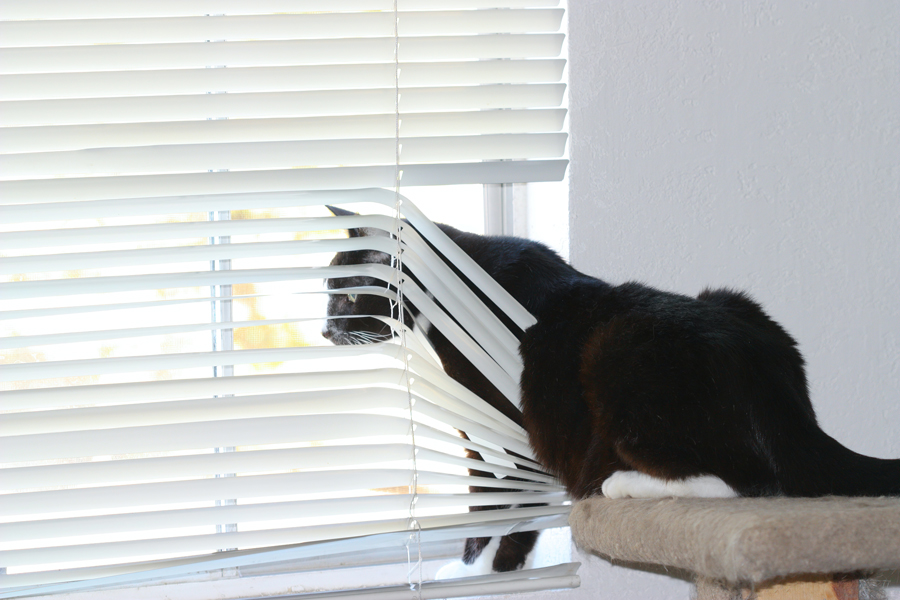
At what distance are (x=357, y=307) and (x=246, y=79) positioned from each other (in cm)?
43

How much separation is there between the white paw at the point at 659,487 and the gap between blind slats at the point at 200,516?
0.21 m

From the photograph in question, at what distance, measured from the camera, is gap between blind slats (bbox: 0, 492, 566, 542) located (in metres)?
0.88

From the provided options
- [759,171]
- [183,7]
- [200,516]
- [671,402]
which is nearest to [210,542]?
[200,516]

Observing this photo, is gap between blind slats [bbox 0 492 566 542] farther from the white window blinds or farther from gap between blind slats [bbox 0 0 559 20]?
gap between blind slats [bbox 0 0 559 20]

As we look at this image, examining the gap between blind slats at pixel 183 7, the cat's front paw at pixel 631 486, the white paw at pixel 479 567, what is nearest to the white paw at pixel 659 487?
the cat's front paw at pixel 631 486

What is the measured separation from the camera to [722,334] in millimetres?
837

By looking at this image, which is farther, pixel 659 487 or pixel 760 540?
pixel 659 487

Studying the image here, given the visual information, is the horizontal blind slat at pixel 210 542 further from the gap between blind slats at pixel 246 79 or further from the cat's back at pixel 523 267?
the gap between blind slats at pixel 246 79

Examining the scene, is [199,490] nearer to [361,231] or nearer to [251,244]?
[251,244]

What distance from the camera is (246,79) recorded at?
951 mm

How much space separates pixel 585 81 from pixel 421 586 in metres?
0.88

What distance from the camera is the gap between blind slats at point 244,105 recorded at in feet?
3.04

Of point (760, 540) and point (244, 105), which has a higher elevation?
point (244, 105)

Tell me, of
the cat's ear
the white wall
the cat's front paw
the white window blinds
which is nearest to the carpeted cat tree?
the cat's front paw
